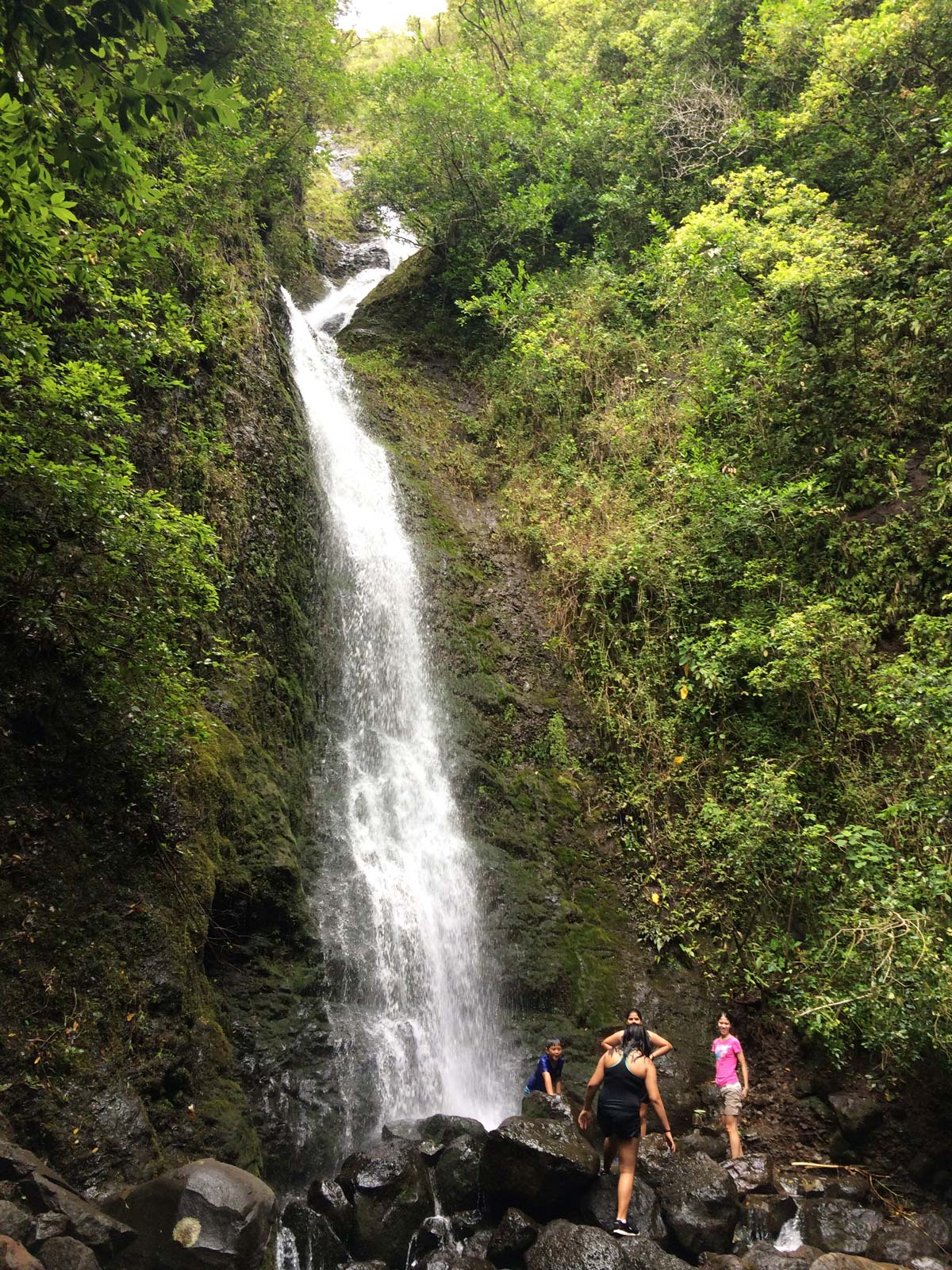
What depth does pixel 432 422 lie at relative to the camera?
15453 mm

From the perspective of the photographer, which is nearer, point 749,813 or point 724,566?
point 749,813

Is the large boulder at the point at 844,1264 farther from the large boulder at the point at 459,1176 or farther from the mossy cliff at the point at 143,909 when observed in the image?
the mossy cliff at the point at 143,909

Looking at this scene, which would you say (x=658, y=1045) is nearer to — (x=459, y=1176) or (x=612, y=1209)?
(x=612, y=1209)

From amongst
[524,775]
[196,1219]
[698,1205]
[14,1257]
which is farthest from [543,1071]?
[14,1257]

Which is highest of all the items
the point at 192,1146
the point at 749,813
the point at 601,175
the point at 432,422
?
the point at 601,175

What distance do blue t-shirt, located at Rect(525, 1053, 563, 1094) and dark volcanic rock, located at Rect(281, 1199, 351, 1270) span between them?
91.1 inches

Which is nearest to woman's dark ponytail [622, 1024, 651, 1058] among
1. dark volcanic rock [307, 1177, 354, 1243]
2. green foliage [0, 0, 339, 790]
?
dark volcanic rock [307, 1177, 354, 1243]

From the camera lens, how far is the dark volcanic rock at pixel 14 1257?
3180mm

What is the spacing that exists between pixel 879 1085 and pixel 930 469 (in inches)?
268

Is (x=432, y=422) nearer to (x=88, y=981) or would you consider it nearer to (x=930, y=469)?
(x=930, y=469)

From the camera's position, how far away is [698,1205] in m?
5.57

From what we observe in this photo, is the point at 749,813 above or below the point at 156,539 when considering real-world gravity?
below

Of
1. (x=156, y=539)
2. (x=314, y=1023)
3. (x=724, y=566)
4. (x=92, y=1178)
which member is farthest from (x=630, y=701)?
(x=92, y=1178)

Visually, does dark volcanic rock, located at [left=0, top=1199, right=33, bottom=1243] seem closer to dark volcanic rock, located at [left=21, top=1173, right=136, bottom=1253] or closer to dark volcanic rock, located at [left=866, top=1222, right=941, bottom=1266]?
dark volcanic rock, located at [left=21, top=1173, right=136, bottom=1253]
